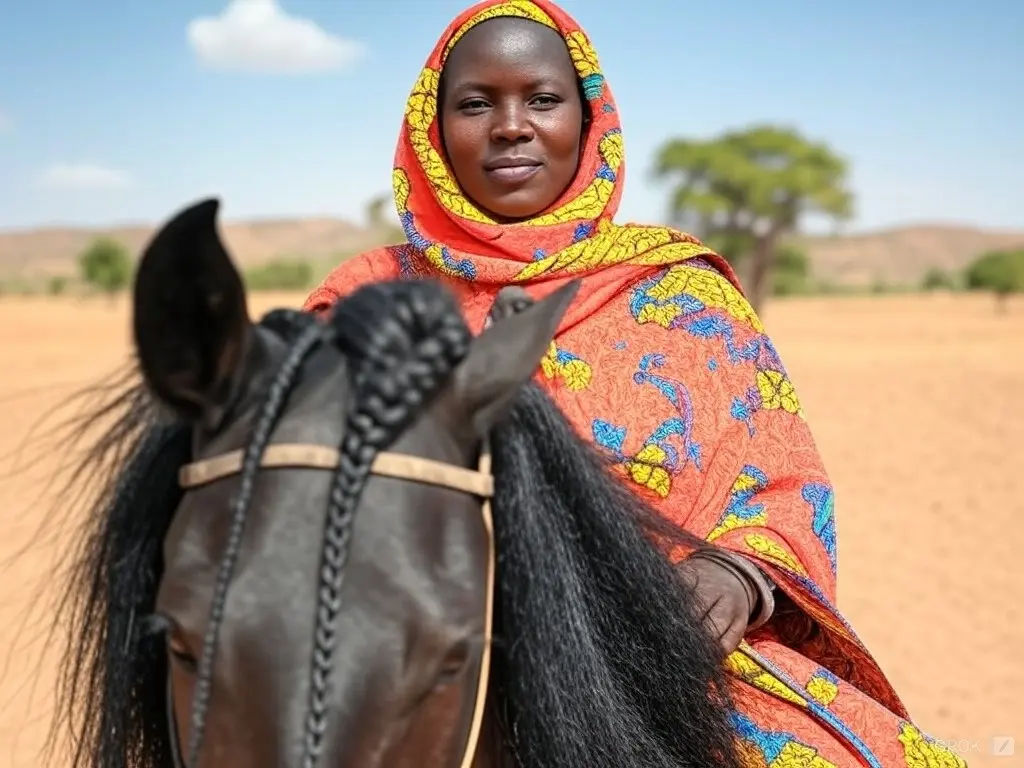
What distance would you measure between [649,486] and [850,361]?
22351 mm

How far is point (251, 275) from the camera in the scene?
183ft

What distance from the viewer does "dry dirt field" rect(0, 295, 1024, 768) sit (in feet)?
20.6

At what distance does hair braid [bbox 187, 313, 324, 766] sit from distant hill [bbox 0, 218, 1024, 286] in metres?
98.4

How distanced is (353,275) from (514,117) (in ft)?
1.67

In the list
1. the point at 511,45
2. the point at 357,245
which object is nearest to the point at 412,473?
the point at 511,45

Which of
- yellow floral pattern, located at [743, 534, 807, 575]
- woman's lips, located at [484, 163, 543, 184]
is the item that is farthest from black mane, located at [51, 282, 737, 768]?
woman's lips, located at [484, 163, 543, 184]

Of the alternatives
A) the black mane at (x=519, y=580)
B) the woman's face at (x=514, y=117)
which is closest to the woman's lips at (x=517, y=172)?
the woman's face at (x=514, y=117)

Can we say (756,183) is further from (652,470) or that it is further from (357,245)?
(357,245)

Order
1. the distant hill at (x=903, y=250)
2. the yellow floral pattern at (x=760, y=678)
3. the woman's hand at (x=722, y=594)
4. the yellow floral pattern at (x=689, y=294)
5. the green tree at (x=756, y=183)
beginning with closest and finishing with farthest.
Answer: the woman's hand at (x=722, y=594) → the yellow floral pattern at (x=760, y=678) → the yellow floral pattern at (x=689, y=294) → the green tree at (x=756, y=183) → the distant hill at (x=903, y=250)

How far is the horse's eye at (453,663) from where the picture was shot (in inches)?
47.0

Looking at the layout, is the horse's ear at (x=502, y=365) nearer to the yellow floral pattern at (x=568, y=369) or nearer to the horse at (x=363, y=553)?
the horse at (x=363, y=553)

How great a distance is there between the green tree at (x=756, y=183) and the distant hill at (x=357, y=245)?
63535 millimetres

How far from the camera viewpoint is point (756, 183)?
33812 mm

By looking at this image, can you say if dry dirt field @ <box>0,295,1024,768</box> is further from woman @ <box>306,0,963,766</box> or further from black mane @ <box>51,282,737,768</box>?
woman @ <box>306,0,963,766</box>
